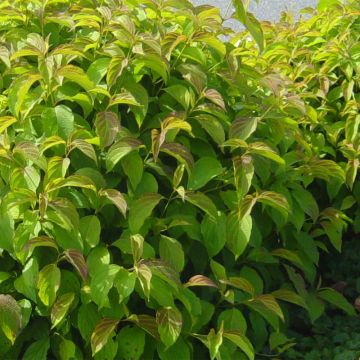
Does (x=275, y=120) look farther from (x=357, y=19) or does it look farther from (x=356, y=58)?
(x=357, y=19)

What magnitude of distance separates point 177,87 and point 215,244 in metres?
0.49

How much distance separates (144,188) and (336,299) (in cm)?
96

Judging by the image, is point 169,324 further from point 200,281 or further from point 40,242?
point 40,242

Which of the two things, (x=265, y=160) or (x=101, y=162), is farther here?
(x=265, y=160)

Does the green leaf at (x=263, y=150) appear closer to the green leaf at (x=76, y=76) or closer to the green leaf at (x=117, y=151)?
the green leaf at (x=117, y=151)

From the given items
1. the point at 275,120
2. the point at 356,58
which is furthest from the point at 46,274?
the point at 356,58

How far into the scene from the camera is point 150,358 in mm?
2451

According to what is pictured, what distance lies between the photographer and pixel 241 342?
241 centimetres

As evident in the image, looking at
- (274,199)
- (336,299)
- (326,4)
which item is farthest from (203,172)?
(326,4)

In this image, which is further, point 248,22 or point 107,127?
point 248,22

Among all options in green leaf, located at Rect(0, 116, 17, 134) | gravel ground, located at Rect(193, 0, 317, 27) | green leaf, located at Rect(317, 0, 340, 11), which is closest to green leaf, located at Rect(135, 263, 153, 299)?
green leaf, located at Rect(0, 116, 17, 134)

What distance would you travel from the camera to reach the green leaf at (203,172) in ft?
8.34

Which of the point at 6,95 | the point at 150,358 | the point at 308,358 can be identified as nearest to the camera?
the point at 150,358

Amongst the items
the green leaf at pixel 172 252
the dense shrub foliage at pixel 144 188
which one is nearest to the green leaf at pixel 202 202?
the dense shrub foliage at pixel 144 188
